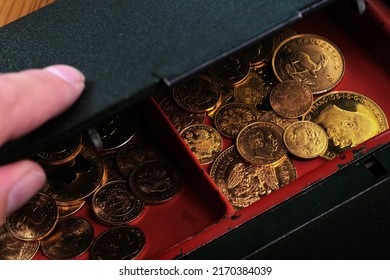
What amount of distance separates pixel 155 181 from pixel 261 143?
0.89 feet

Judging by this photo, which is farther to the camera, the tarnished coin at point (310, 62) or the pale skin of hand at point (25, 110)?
the tarnished coin at point (310, 62)

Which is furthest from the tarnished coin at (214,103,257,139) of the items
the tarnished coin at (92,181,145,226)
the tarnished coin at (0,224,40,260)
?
the tarnished coin at (0,224,40,260)

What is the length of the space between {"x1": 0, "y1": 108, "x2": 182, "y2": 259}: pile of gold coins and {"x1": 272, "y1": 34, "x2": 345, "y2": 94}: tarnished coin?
1.29ft

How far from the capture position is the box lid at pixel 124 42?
853mm

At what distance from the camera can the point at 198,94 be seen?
4.57ft

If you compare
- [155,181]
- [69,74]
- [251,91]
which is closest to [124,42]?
[69,74]

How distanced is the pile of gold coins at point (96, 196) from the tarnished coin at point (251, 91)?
251mm

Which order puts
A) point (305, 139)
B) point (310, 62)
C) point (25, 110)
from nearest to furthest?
point (25, 110) < point (305, 139) < point (310, 62)

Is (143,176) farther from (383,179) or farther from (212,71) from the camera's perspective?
(383,179)

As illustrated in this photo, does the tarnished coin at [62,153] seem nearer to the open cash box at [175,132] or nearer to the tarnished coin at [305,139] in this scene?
the open cash box at [175,132]

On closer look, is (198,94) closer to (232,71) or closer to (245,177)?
(232,71)

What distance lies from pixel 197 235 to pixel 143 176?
27 cm

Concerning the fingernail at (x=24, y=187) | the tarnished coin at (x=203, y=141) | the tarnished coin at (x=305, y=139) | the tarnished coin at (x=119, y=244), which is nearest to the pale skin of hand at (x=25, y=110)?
the fingernail at (x=24, y=187)

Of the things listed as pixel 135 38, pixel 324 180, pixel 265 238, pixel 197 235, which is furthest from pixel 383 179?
pixel 135 38
